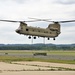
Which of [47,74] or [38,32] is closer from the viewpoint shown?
[47,74]

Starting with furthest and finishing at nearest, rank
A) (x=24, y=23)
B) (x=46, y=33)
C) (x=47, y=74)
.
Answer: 1. (x=46, y=33)
2. (x=24, y=23)
3. (x=47, y=74)

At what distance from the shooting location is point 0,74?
35.5m

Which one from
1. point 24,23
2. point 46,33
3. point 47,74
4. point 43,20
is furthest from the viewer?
point 46,33

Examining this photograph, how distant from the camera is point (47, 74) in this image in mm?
35312

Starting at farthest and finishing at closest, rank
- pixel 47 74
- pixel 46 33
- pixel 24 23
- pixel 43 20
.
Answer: pixel 46 33 < pixel 24 23 < pixel 43 20 < pixel 47 74

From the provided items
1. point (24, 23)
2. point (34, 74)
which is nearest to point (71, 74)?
point (34, 74)

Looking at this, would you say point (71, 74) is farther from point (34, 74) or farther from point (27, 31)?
point (27, 31)

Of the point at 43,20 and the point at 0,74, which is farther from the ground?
the point at 43,20

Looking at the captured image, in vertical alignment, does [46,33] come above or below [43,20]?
below

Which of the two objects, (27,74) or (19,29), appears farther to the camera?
(19,29)

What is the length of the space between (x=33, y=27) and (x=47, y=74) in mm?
47049

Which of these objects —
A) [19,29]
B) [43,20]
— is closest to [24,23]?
[19,29]

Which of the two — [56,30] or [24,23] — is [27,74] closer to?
[24,23]

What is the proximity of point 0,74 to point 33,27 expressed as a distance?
46.9m
